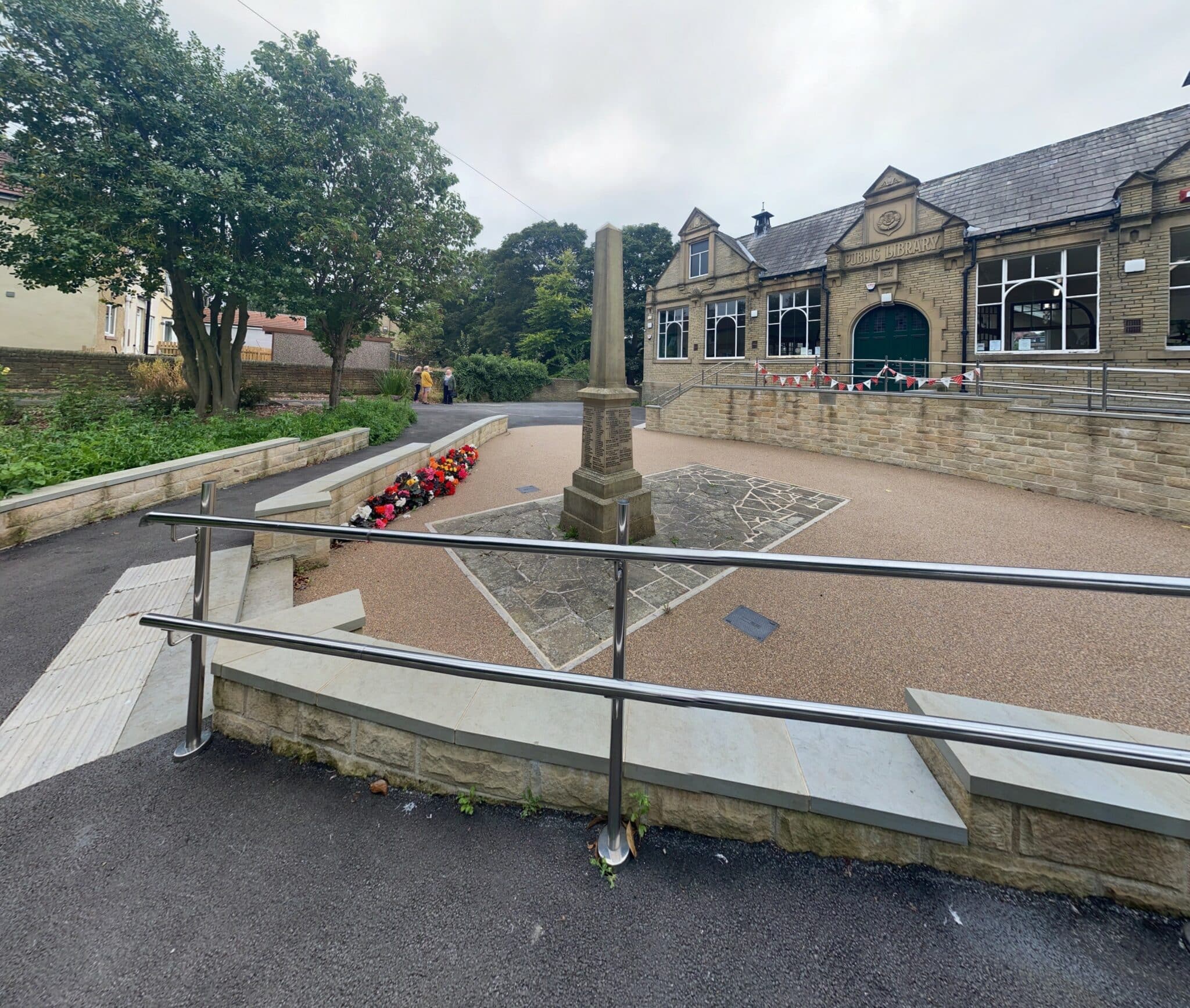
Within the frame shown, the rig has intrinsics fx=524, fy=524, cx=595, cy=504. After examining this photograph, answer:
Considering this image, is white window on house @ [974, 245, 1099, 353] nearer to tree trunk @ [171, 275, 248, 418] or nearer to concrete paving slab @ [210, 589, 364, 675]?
concrete paving slab @ [210, 589, 364, 675]

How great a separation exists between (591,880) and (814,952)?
25.1 inches

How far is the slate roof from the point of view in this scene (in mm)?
13625

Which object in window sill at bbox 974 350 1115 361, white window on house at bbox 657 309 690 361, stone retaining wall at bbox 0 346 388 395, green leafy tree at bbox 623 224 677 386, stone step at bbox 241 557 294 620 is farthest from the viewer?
green leafy tree at bbox 623 224 677 386

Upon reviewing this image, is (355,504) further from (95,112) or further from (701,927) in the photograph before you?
(95,112)

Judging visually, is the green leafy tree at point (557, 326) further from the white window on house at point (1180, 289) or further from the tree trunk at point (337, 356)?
the white window on house at point (1180, 289)

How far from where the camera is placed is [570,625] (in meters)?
3.94

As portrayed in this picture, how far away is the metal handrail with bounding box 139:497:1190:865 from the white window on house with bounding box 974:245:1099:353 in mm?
17784

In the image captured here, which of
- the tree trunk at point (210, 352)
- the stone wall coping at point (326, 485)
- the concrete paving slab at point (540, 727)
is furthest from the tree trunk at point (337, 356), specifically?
the concrete paving slab at point (540, 727)

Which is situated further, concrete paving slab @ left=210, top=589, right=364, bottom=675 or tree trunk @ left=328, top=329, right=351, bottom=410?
tree trunk @ left=328, top=329, right=351, bottom=410

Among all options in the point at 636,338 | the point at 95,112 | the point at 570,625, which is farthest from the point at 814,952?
the point at 636,338

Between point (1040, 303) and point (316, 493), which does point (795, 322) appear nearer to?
point (1040, 303)

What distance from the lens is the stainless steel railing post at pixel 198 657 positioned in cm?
214

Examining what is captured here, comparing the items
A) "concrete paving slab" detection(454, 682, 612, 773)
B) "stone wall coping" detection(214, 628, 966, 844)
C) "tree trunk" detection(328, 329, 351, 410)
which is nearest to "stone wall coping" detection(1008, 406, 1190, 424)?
"stone wall coping" detection(214, 628, 966, 844)

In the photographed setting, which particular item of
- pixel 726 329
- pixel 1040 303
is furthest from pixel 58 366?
pixel 1040 303
